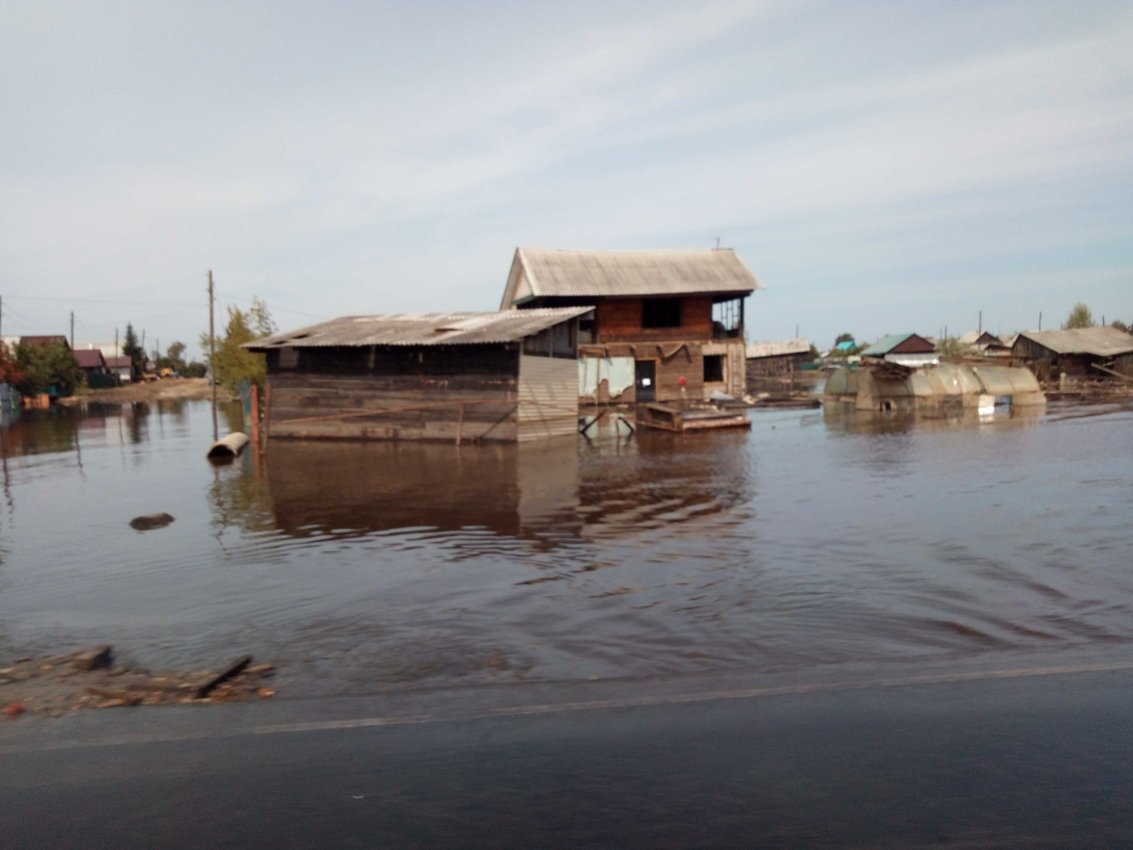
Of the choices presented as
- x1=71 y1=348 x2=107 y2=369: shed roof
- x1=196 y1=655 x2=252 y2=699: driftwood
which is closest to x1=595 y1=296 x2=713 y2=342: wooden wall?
x1=196 y1=655 x2=252 y2=699: driftwood

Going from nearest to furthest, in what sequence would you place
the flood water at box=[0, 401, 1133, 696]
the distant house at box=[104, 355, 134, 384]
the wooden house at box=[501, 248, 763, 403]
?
the flood water at box=[0, 401, 1133, 696] < the wooden house at box=[501, 248, 763, 403] < the distant house at box=[104, 355, 134, 384]

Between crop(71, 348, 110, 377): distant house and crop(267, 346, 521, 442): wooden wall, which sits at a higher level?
crop(71, 348, 110, 377): distant house

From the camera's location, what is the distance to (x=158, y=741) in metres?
4.77

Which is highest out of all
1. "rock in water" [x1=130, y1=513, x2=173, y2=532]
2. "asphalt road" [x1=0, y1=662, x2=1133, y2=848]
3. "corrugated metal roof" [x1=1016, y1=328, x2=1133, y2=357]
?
"corrugated metal roof" [x1=1016, y1=328, x2=1133, y2=357]

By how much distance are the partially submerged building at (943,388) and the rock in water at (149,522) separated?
2474 cm

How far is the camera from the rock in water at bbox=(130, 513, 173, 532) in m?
11.6

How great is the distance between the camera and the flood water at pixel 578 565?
244 inches

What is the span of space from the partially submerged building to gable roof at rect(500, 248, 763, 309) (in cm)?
612

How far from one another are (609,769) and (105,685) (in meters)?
3.51

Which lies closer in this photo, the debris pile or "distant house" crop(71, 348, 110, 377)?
the debris pile

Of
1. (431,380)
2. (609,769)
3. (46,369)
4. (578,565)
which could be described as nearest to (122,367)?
(46,369)

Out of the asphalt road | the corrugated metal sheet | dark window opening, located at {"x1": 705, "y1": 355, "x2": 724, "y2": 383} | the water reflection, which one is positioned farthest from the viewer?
dark window opening, located at {"x1": 705, "y1": 355, "x2": 724, "y2": 383}

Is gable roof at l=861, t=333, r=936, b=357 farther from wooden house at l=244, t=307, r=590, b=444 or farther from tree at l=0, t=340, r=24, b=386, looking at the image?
tree at l=0, t=340, r=24, b=386

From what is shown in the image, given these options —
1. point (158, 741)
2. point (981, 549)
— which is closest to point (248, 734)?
point (158, 741)
